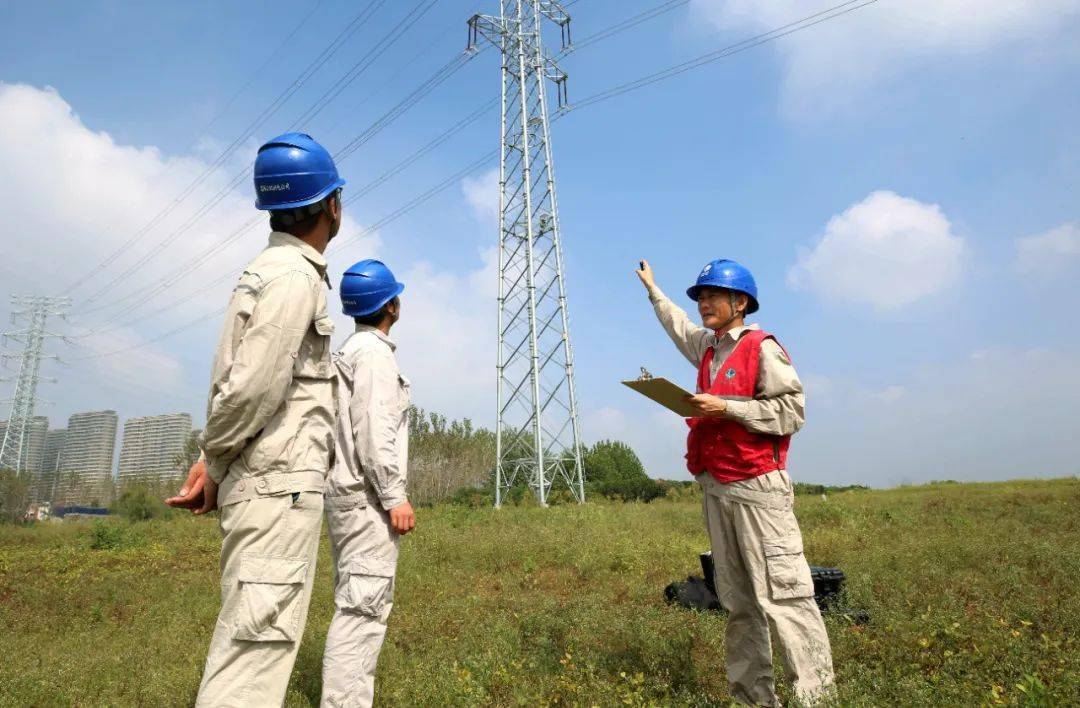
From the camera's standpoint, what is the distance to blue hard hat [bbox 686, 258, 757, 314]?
3852mm

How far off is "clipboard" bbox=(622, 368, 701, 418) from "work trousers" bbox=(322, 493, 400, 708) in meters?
1.52

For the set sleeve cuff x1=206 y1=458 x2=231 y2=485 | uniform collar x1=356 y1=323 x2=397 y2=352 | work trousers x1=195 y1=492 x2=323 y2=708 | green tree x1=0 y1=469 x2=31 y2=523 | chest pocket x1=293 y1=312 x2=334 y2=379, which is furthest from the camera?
green tree x1=0 y1=469 x2=31 y2=523

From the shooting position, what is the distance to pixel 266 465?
2287 mm

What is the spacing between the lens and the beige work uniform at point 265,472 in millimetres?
2139

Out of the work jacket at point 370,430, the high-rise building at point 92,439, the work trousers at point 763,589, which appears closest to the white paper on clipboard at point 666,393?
the work trousers at point 763,589

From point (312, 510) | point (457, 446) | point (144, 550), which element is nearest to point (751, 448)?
point (312, 510)

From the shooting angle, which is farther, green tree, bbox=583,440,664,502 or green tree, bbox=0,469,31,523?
green tree, bbox=583,440,664,502

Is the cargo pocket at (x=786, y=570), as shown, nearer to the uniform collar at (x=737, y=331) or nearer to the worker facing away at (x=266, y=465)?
the uniform collar at (x=737, y=331)

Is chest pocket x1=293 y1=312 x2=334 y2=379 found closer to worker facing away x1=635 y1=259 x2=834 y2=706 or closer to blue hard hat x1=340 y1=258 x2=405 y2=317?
blue hard hat x1=340 y1=258 x2=405 y2=317

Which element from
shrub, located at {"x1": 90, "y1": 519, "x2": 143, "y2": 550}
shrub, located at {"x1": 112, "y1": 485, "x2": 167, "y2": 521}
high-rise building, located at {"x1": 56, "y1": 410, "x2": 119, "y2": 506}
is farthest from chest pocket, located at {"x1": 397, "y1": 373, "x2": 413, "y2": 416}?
high-rise building, located at {"x1": 56, "y1": 410, "x2": 119, "y2": 506}

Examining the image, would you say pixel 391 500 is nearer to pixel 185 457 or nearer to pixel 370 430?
pixel 370 430

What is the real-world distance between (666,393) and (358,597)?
1.88 metres

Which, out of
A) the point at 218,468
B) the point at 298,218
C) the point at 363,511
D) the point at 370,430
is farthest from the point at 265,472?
the point at 363,511

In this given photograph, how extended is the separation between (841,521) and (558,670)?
8.94 meters
